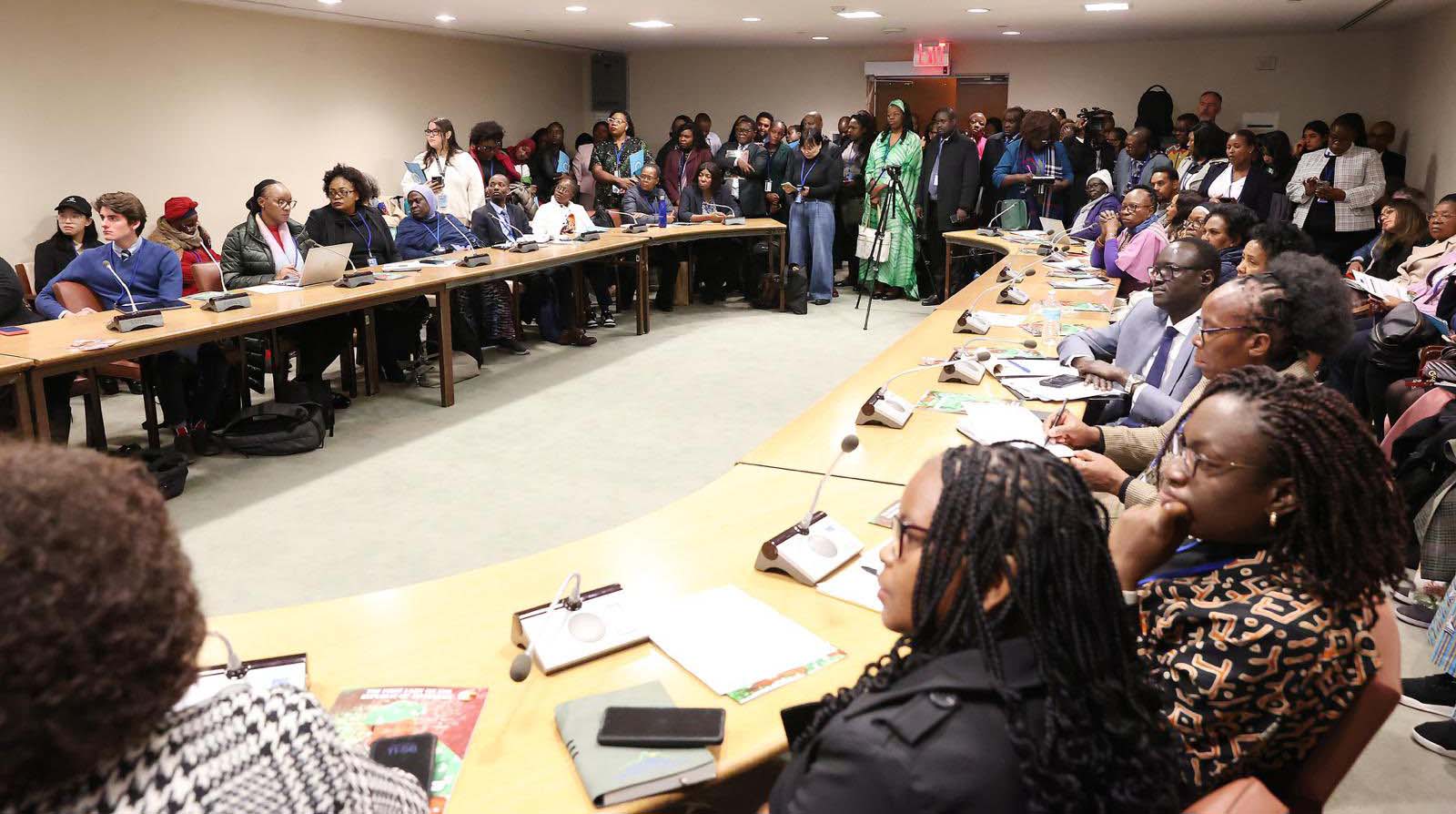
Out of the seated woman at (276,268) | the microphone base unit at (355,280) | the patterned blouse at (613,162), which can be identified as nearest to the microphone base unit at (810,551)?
the microphone base unit at (355,280)

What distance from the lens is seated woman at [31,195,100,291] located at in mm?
5945

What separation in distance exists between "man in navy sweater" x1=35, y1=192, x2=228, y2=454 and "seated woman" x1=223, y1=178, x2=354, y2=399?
1.46ft

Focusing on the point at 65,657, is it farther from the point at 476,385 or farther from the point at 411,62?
the point at 411,62

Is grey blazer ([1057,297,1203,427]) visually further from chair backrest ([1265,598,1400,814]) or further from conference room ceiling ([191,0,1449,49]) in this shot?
conference room ceiling ([191,0,1449,49])

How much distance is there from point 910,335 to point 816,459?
1736 millimetres

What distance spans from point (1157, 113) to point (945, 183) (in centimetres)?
332

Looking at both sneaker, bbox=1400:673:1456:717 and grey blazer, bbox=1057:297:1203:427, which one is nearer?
sneaker, bbox=1400:673:1456:717

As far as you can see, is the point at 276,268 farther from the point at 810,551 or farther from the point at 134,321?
the point at 810,551

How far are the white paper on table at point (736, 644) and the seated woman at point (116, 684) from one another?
2.66 ft

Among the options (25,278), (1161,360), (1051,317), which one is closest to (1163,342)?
(1161,360)

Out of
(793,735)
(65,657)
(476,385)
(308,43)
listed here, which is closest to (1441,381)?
(793,735)

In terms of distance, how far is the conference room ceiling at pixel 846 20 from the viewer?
783 cm

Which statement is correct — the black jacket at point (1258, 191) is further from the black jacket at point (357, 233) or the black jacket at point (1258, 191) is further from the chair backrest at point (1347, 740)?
the chair backrest at point (1347, 740)

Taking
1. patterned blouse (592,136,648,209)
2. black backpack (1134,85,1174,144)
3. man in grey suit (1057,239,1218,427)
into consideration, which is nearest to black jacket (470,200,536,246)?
patterned blouse (592,136,648,209)
